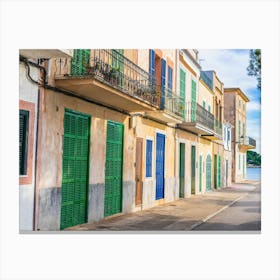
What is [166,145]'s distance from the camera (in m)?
15.3

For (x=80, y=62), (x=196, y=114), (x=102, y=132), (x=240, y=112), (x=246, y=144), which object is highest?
(x=240, y=112)

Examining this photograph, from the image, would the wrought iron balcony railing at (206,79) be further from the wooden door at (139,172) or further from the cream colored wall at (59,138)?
the cream colored wall at (59,138)

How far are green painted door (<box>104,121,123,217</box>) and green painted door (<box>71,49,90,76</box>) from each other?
6.17 feet

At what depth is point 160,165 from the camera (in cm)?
1477

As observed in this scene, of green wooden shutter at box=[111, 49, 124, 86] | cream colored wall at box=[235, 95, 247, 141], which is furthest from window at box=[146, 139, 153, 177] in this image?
cream colored wall at box=[235, 95, 247, 141]

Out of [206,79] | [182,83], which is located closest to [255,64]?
[182,83]

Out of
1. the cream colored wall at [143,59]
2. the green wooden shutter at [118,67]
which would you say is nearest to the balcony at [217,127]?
the cream colored wall at [143,59]

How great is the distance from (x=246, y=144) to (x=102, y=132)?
26162 mm

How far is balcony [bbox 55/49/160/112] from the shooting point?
8.63m

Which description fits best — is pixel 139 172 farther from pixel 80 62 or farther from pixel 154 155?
pixel 80 62

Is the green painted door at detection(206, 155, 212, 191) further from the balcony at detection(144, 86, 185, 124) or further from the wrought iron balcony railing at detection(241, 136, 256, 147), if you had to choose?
the wrought iron balcony railing at detection(241, 136, 256, 147)

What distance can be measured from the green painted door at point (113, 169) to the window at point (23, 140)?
3284 mm
